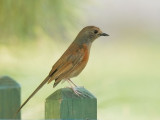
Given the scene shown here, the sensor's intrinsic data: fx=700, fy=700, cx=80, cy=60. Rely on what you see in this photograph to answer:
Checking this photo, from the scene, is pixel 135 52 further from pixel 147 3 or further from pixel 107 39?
pixel 147 3

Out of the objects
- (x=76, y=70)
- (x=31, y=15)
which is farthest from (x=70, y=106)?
(x=31, y=15)

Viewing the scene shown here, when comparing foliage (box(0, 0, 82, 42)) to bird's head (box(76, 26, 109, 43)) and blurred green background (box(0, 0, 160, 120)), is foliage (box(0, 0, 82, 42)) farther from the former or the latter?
bird's head (box(76, 26, 109, 43))

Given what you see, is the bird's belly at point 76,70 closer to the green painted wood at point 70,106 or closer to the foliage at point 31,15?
the green painted wood at point 70,106

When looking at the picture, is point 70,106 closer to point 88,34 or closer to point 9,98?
point 9,98

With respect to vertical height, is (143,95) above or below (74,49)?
above

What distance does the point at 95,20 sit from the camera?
10.7 metres

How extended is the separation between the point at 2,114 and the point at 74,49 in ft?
1.64

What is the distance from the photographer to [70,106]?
299 cm

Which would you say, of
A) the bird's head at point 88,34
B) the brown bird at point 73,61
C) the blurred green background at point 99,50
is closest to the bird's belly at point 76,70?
the brown bird at point 73,61

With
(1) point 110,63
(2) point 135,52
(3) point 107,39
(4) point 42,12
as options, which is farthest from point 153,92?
(4) point 42,12

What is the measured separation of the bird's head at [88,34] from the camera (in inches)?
140

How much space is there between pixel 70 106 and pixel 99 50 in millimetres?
6773

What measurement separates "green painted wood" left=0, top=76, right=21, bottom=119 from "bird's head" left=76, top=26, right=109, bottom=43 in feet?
1.69

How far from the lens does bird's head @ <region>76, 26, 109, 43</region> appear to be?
11.6ft
